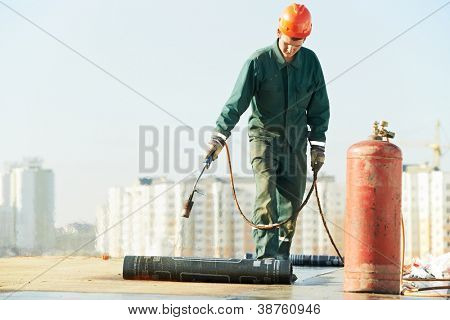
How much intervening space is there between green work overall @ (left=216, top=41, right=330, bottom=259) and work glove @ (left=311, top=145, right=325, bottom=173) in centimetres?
8

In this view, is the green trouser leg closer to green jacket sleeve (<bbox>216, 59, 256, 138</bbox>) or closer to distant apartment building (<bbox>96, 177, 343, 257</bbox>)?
green jacket sleeve (<bbox>216, 59, 256, 138</bbox>)

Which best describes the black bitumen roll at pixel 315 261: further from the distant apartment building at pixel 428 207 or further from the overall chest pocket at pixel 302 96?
the distant apartment building at pixel 428 207

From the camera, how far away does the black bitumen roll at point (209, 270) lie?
6.98 metres

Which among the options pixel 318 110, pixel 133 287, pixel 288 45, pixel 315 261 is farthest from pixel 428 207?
pixel 133 287

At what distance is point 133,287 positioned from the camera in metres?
6.54

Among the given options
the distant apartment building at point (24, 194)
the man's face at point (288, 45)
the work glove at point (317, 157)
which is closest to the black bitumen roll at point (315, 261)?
the work glove at point (317, 157)

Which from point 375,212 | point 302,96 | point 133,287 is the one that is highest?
point 302,96

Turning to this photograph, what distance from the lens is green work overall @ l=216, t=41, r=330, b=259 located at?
771cm

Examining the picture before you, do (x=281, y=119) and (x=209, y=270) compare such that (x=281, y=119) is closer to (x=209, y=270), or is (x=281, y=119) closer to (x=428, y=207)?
(x=209, y=270)

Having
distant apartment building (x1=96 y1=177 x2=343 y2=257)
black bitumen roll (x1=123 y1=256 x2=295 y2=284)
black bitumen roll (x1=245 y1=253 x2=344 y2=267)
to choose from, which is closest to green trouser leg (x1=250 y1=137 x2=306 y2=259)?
black bitumen roll (x1=123 y1=256 x2=295 y2=284)

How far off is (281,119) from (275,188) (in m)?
0.59
